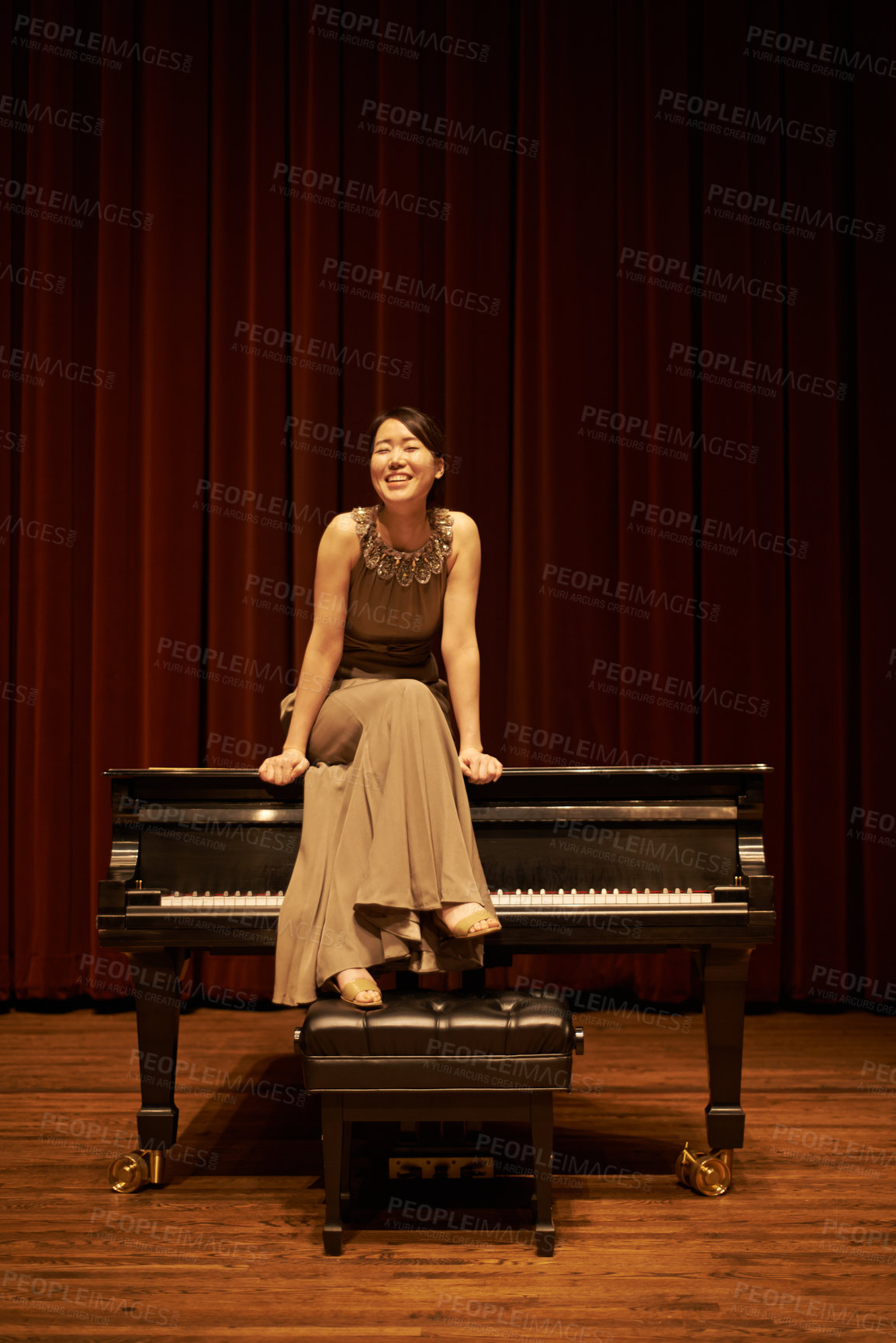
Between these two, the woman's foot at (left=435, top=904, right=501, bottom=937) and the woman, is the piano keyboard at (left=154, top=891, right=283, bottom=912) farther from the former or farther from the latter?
the woman's foot at (left=435, top=904, right=501, bottom=937)

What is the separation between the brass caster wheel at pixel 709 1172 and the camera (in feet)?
8.33

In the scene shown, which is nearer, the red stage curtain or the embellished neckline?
the embellished neckline

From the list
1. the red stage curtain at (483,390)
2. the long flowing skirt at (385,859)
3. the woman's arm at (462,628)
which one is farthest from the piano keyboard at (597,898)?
the red stage curtain at (483,390)

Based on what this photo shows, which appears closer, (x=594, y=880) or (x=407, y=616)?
(x=594, y=880)

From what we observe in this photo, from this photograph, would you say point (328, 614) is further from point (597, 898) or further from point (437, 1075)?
point (437, 1075)

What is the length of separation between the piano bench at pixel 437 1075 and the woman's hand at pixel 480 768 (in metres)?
0.57

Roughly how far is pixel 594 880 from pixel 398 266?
2916 mm

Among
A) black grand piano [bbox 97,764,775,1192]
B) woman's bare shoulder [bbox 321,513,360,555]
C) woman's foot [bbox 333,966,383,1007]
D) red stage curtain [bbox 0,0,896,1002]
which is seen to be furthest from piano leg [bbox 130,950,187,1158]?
red stage curtain [bbox 0,0,896,1002]

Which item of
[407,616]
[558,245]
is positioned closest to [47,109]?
[558,245]

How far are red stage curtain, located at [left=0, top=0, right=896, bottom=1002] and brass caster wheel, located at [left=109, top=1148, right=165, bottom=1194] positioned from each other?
1789 mm

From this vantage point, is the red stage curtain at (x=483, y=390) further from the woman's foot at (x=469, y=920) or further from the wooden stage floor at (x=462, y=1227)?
the woman's foot at (x=469, y=920)

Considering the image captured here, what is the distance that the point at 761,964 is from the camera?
4.38m

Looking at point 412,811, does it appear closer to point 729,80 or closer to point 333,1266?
point 333,1266

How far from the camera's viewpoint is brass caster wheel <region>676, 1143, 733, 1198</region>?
2539mm
